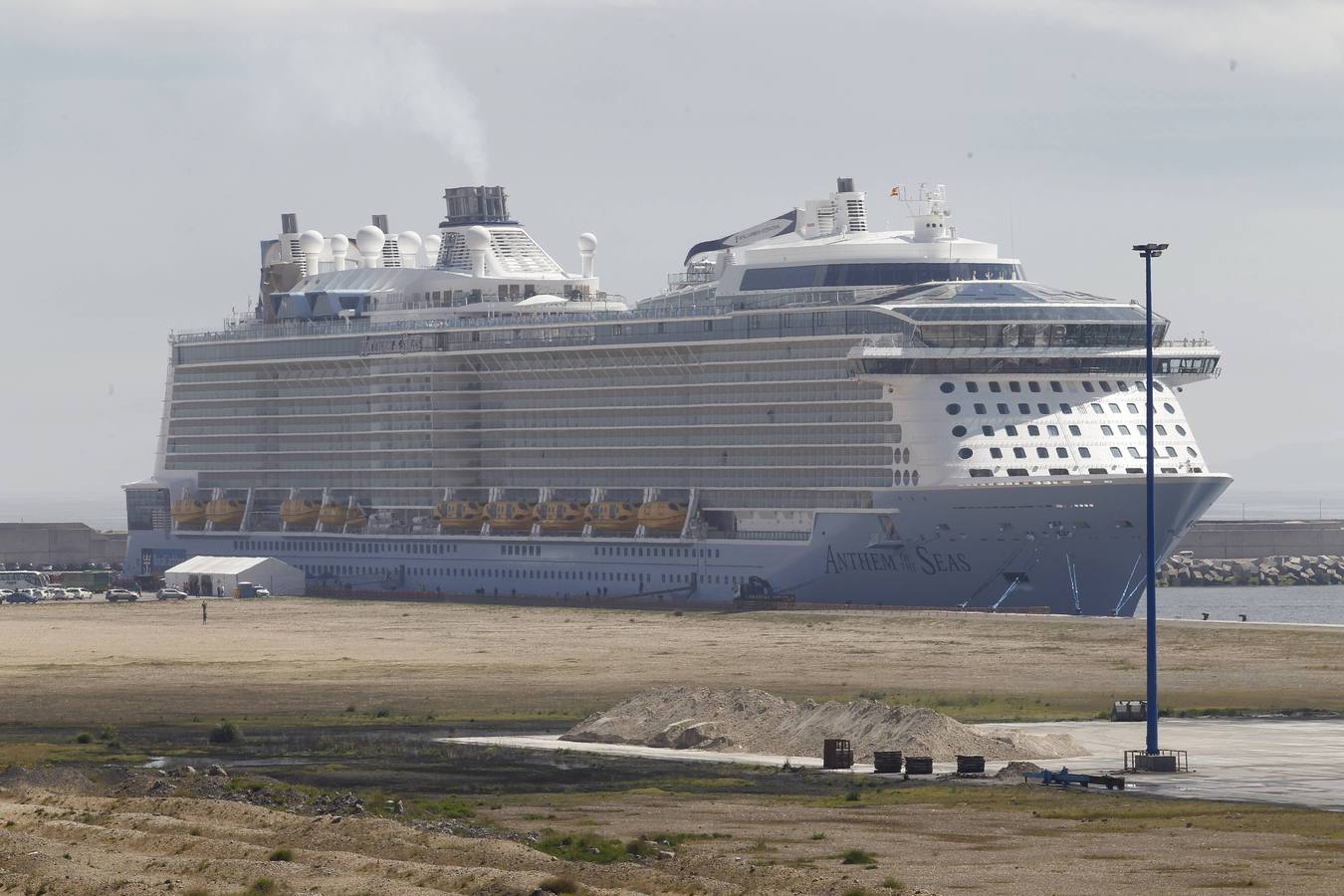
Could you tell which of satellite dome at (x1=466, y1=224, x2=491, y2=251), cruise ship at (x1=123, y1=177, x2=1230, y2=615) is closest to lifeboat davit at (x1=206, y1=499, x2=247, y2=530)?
cruise ship at (x1=123, y1=177, x2=1230, y2=615)

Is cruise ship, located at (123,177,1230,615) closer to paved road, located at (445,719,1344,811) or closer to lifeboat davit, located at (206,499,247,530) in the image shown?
lifeboat davit, located at (206,499,247,530)

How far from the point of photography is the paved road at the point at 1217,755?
137 feet

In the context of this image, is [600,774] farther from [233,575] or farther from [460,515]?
[233,575]

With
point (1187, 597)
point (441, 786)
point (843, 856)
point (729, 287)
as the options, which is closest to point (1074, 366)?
point (729, 287)

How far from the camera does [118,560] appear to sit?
592 feet

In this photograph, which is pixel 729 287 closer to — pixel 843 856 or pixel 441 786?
pixel 441 786

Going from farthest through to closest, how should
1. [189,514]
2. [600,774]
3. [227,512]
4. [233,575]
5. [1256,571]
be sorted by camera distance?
[1256,571]
[189,514]
[227,512]
[233,575]
[600,774]

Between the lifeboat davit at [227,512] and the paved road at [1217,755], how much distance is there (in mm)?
82781

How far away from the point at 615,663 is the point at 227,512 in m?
62.8

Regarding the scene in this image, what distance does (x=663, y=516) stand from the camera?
10575 cm

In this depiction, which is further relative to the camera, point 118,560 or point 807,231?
point 118,560

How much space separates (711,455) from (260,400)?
1506 inches

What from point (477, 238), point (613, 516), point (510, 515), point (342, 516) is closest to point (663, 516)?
point (613, 516)

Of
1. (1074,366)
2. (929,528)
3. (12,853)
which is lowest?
(12,853)
